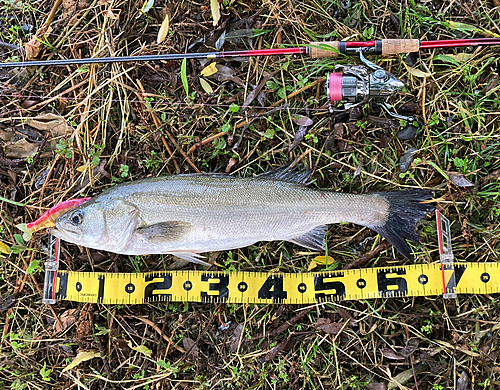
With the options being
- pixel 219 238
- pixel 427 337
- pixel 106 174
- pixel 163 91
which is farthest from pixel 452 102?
pixel 106 174

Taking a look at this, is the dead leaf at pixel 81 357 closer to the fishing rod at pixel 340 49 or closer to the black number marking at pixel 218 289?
the black number marking at pixel 218 289

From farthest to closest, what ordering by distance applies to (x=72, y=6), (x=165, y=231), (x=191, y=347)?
1. (x=72, y=6)
2. (x=191, y=347)
3. (x=165, y=231)

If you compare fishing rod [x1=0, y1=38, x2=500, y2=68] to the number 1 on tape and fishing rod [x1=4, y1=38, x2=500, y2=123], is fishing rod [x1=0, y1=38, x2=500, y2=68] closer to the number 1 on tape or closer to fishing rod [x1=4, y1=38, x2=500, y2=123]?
fishing rod [x1=4, y1=38, x2=500, y2=123]

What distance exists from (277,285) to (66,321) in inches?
86.9

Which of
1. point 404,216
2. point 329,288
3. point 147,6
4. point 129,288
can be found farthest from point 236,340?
point 147,6

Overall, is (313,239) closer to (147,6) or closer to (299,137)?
(299,137)

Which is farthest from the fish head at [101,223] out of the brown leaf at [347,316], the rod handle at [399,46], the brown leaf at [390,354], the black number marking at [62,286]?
the rod handle at [399,46]

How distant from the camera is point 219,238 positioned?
122 inches

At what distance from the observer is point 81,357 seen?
11.2 ft

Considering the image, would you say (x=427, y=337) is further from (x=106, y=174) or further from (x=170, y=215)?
(x=106, y=174)

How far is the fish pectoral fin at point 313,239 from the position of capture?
3.21 metres

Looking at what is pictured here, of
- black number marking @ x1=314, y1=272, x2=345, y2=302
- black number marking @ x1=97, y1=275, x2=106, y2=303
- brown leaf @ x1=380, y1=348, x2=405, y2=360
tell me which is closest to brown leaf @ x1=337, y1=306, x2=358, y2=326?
black number marking @ x1=314, y1=272, x2=345, y2=302

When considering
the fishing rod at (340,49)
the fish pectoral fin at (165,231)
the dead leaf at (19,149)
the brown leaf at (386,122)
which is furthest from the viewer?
the dead leaf at (19,149)

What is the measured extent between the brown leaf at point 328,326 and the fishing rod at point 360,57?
2.03m
